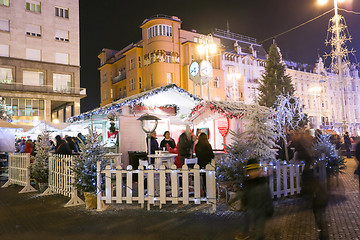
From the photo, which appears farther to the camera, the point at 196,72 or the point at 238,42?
the point at 238,42

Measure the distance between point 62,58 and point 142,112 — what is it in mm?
31071

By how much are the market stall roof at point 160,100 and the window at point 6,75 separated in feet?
84.6

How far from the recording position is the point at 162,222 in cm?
665

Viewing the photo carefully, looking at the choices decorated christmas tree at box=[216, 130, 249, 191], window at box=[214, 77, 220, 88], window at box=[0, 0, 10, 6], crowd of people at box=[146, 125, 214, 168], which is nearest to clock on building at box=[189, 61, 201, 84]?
crowd of people at box=[146, 125, 214, 168]

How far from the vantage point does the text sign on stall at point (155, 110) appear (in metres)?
15.5

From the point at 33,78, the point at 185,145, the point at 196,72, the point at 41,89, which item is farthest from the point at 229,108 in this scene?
the point at 33,78

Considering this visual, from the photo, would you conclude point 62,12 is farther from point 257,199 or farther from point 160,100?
point 257,199

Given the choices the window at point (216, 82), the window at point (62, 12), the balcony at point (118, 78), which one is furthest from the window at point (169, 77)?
the window at point (62, 12)

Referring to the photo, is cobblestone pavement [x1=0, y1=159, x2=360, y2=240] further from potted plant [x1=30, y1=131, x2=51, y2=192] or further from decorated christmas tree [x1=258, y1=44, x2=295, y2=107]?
decorated christmas tree [x1=258, y1=44, x2=295, y2=107]

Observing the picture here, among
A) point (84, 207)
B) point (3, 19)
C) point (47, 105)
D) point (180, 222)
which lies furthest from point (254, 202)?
point (3, 19)

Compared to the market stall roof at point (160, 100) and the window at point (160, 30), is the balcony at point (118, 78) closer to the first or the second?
the window at point (160, 30)

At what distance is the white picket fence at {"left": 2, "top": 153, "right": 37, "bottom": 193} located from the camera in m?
11.9

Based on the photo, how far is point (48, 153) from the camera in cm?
1177

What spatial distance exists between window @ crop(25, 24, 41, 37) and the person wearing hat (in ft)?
140
